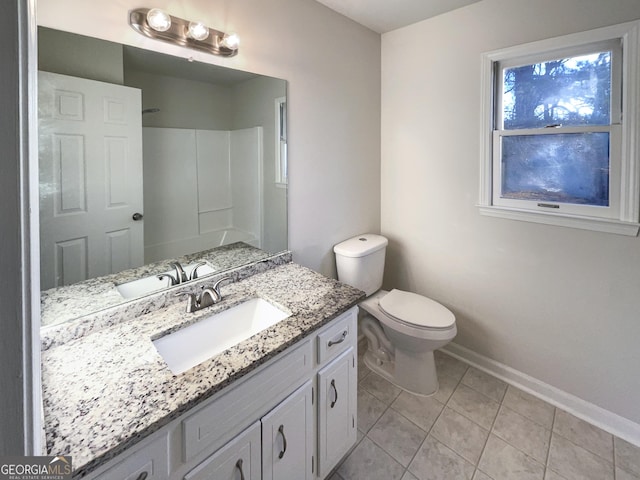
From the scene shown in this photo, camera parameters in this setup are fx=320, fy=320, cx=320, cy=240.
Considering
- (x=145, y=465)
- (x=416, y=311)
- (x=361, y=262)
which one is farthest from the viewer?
(x=361, y=262)

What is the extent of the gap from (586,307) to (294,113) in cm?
193

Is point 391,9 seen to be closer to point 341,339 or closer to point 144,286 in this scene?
point 341,339

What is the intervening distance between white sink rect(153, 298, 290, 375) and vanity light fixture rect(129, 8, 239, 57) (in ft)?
3.68

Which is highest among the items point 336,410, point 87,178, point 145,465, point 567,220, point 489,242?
point 87,178

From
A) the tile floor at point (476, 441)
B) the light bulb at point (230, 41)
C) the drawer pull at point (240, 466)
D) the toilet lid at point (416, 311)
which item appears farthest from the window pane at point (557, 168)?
the drawer pull at point (240, 466)

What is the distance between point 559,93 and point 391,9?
1.09 meters

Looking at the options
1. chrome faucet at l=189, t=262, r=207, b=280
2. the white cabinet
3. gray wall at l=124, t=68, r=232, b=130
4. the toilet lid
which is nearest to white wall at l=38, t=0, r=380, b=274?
gray wall at l=124, t=68, r=232, b=130

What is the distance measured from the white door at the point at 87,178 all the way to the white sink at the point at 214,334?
366mm

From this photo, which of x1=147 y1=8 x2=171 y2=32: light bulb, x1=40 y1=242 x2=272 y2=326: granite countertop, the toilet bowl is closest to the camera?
x1=40 y1=242 x2=272 y2=326: granite countertop

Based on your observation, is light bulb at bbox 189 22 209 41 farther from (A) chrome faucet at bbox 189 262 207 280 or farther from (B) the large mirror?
(A) chrome faucet at bbox 189 262 207 280

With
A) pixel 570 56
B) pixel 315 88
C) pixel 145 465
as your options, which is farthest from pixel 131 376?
pixel 570 56

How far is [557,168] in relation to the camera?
180 centimetres

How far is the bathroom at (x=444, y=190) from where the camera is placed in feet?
5.38

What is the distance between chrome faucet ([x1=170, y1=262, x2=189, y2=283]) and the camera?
4.62 ft
